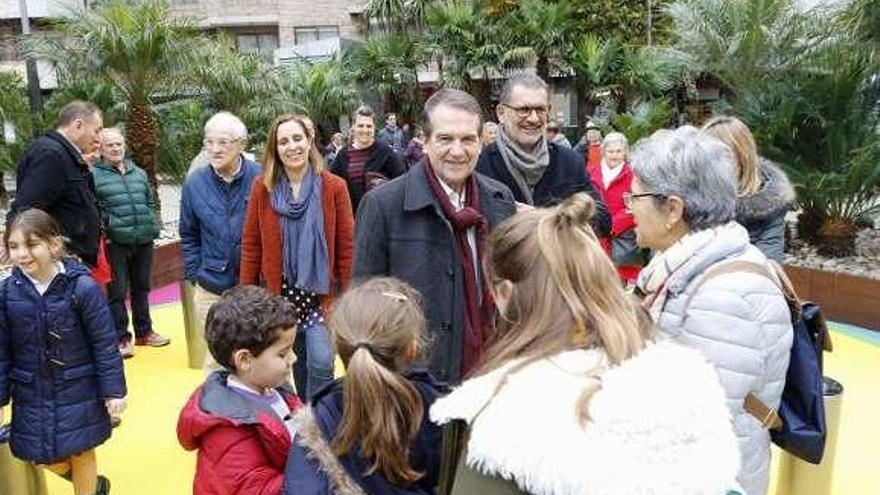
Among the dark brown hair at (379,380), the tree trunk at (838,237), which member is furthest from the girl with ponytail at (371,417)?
the tree trunk at (838,237)

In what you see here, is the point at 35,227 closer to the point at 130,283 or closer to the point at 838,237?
the point at 130,283

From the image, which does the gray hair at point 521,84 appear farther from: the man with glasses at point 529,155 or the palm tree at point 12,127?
the palm tree at point 12,127

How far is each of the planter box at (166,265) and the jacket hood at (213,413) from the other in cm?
647

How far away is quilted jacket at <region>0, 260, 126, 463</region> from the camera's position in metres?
3.16

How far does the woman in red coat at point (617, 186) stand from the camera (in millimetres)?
6113

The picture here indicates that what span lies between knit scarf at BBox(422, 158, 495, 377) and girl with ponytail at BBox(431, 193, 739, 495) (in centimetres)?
120

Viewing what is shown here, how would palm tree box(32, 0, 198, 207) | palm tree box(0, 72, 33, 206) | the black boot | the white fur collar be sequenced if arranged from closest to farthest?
1. the white fur collar
2. the black boot
3. palm tree box(32, 0, 198, 207)
4. palm tree box(0, 72, 33, 206)

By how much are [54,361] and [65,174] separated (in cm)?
172

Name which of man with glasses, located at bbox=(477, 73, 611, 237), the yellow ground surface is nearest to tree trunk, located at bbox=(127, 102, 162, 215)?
the yellow ground surface

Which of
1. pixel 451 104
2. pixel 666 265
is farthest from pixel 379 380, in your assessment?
pixel 451 104

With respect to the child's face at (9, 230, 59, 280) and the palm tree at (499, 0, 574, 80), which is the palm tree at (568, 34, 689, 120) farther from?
the child's face at (9, 230, 59, 280)

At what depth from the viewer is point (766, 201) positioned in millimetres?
3059

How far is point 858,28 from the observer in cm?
780

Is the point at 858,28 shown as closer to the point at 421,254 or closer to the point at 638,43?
the point at 421,254
